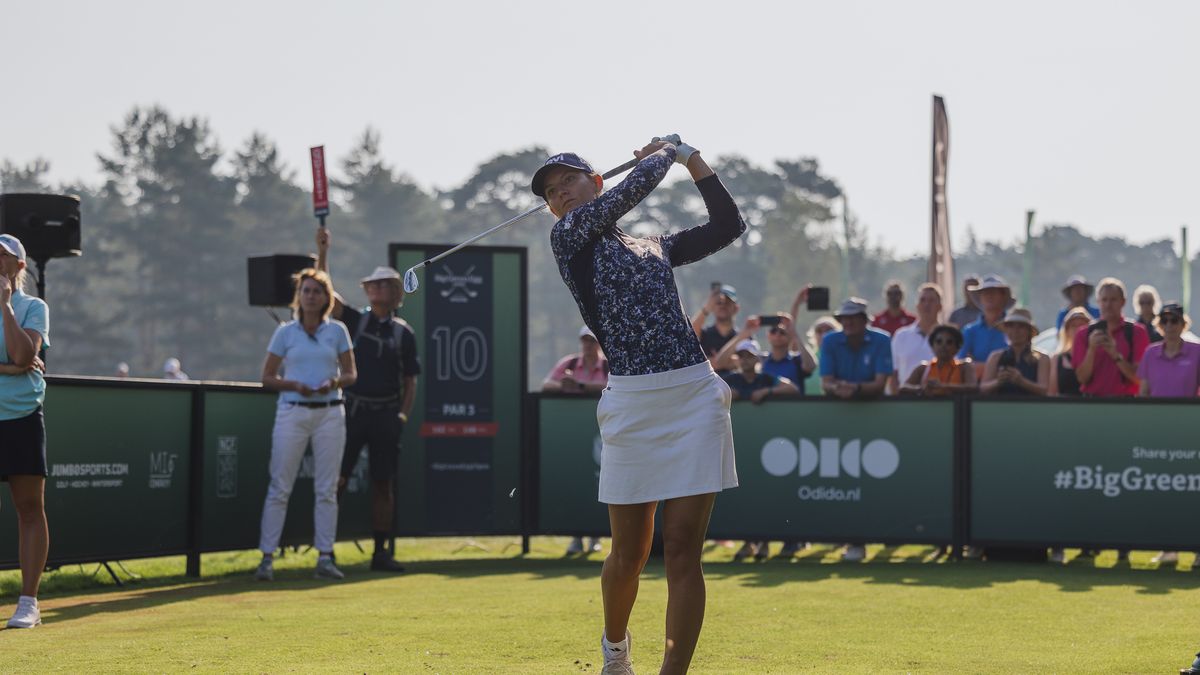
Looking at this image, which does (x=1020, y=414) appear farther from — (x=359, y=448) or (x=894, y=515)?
(x=359, y=448)

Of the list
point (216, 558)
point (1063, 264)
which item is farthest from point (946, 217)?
point (1063, 264)

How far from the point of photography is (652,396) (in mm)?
5891

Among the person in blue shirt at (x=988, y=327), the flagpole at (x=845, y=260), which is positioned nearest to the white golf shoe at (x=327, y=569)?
the person in blue shirt at (x=988, y=327)

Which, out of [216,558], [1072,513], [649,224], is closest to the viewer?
[1072,513]

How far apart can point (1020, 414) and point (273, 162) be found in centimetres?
8043

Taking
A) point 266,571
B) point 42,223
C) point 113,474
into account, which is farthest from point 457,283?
point 113,474

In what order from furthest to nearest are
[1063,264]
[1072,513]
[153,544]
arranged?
[1063,264] < [1072,513] < [153,544]

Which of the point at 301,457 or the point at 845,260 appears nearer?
the point at 301,457

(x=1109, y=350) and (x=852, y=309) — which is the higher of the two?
(x=852, y=309)

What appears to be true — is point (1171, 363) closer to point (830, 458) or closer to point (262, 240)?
point (830, 458)

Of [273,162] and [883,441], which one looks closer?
[883,441]

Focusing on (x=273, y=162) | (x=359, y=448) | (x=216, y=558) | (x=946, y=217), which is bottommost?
(x=216, y=558)

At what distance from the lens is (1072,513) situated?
1282 centimetres

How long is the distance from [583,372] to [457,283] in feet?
5.06
